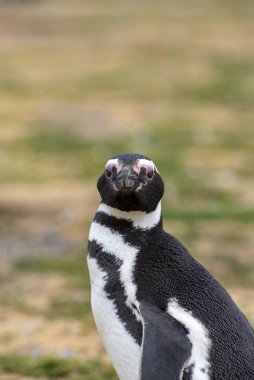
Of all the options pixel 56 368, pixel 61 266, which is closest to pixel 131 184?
pixel 56 368

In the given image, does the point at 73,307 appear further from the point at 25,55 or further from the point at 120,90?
the point at 25,55

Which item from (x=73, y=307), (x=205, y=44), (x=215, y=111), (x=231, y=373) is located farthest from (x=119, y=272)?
(x=205, y=44)

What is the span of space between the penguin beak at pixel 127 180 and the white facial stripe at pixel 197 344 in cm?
51

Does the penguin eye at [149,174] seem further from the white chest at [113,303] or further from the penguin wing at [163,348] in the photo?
the penguin wing at [163,348]

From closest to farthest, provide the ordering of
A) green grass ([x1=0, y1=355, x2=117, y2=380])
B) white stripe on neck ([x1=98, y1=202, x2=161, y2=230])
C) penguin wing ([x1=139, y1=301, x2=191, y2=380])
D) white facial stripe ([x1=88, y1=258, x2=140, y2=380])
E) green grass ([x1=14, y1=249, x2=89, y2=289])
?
penguin wing ([x1=139, y1=301, x2=191, y2=380]) < white facial stripe ([x1=88, y1=258, x2=140, y2=380]) < white stripe on neck ([x1=98, y1=202, x2=161, y2=230]) < green grass ([x1=0, y1=355, x2=117, y2=380]) < green grass ([x1=14, y1=249, x2=89, y2=289])

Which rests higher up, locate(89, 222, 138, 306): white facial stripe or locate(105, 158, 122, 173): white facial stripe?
locate(105, 158, 122, 173): white facial stripe

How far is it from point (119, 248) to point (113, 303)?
224mm

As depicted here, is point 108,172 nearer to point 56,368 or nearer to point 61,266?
point 56,368

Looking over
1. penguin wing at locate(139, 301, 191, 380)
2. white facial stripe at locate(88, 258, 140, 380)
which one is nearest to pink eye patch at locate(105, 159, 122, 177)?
white facial stripe at locate(88, 258, 140, 380)

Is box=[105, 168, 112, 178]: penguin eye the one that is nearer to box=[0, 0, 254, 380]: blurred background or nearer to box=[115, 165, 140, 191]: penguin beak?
box=[115, 165, 140, 191]: penguin beak

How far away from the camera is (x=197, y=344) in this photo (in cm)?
371

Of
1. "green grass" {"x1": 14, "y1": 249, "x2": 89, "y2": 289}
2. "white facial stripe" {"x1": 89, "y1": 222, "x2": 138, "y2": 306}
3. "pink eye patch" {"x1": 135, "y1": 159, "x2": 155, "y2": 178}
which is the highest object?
"pink eye patch" {"x1": 135, "y1": 159, "x2": 155, "y2": 178}

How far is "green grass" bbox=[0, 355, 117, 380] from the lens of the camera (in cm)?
532

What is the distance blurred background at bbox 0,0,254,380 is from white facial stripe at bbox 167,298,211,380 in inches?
65.1
